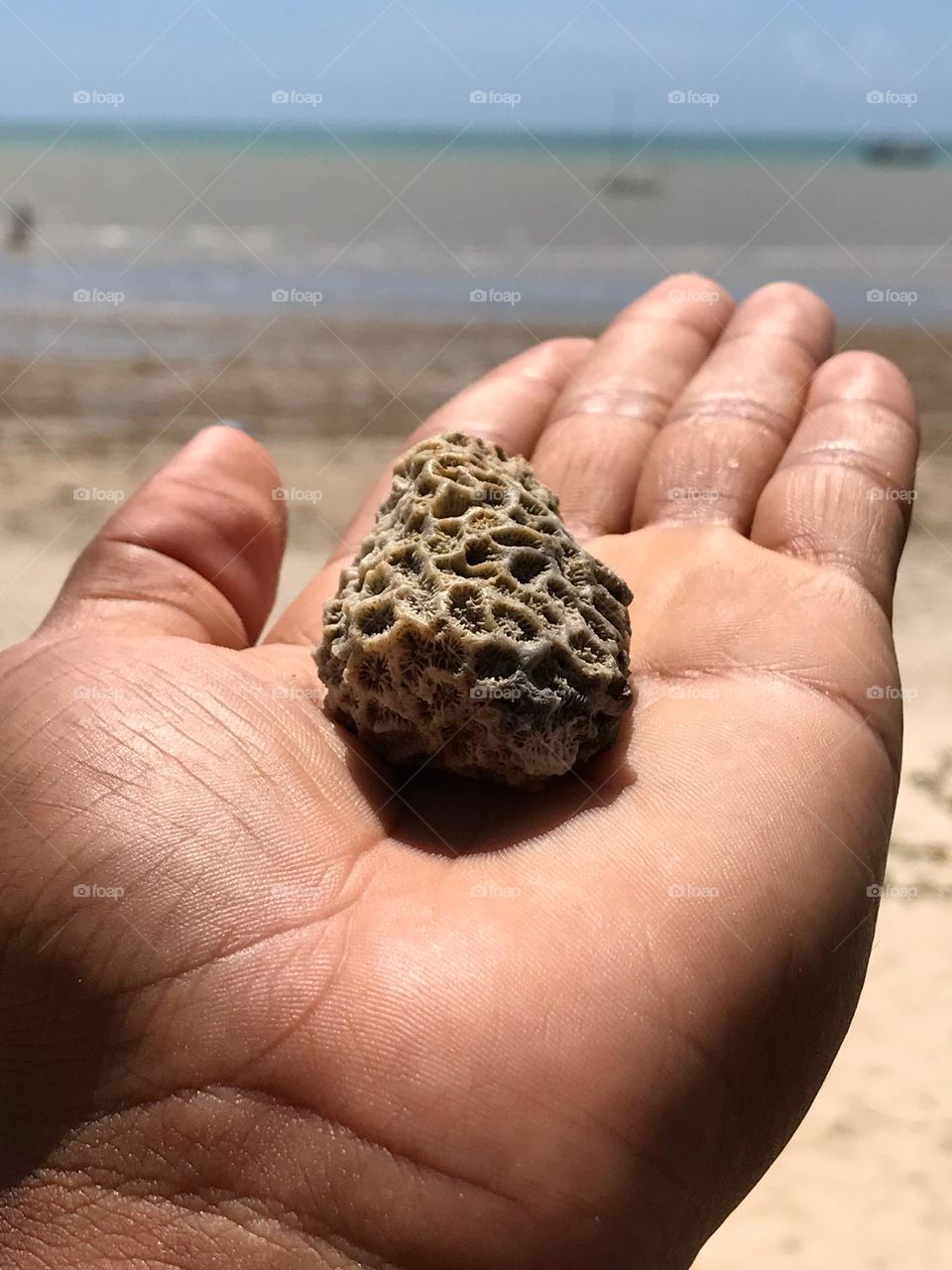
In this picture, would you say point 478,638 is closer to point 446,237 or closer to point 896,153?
point 446,237

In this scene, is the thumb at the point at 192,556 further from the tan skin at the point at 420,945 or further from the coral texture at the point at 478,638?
the coral texture at the point at 478,638

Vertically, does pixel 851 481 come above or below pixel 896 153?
below

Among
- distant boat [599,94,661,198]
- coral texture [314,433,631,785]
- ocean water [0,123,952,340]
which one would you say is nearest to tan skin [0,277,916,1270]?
coral texture [314,433,631,785]

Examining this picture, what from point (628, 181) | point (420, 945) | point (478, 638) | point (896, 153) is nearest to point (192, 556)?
point (478, 638)

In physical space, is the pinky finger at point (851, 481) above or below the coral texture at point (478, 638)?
above

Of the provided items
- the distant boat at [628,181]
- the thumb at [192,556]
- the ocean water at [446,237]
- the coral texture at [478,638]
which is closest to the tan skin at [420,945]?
the thumb at [192,556]

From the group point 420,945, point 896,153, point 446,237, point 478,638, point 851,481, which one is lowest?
point 420,945
